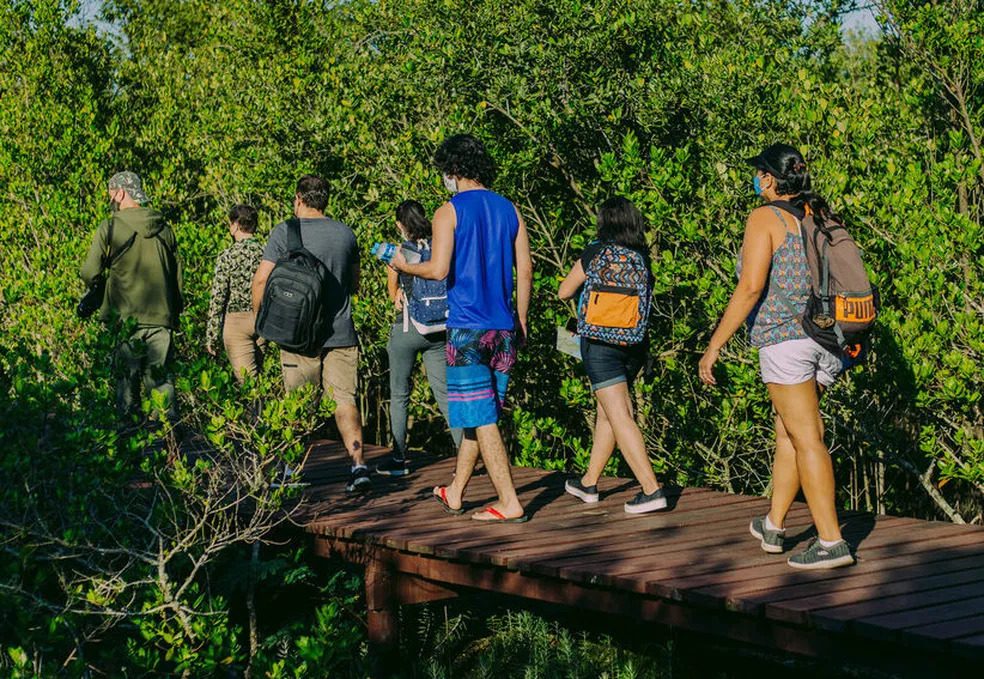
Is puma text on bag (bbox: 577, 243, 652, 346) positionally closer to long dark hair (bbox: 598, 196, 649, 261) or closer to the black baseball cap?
long dark hair (bbox: 598, 196, 649, 261)

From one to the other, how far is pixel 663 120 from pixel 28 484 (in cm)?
478

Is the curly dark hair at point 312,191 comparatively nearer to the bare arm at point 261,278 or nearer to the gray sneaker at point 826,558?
the bare arm at point 261,278

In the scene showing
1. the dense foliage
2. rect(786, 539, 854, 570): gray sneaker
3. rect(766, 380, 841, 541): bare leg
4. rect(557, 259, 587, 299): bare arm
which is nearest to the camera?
rect(766, 380, 841, 541): bare leg

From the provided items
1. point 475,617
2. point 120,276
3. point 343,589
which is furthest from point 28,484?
point 475,617

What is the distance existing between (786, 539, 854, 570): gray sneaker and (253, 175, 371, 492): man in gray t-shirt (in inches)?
118

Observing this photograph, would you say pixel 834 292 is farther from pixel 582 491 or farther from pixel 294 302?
pixel 294 302

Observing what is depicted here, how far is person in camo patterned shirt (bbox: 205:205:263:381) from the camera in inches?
336

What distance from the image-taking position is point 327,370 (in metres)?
7.52

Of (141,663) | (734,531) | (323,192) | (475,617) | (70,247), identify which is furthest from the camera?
(70,247)

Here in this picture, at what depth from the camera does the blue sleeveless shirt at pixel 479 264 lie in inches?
246

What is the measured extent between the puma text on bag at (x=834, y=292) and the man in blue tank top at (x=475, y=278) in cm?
170

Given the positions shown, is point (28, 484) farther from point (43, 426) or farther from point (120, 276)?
point (120, 276)

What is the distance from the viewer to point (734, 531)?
632 centimetres

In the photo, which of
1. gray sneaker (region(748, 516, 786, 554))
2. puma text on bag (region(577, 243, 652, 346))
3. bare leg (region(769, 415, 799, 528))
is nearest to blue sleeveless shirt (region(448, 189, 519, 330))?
puma text on bag (region(577, 243, 652, 346))
